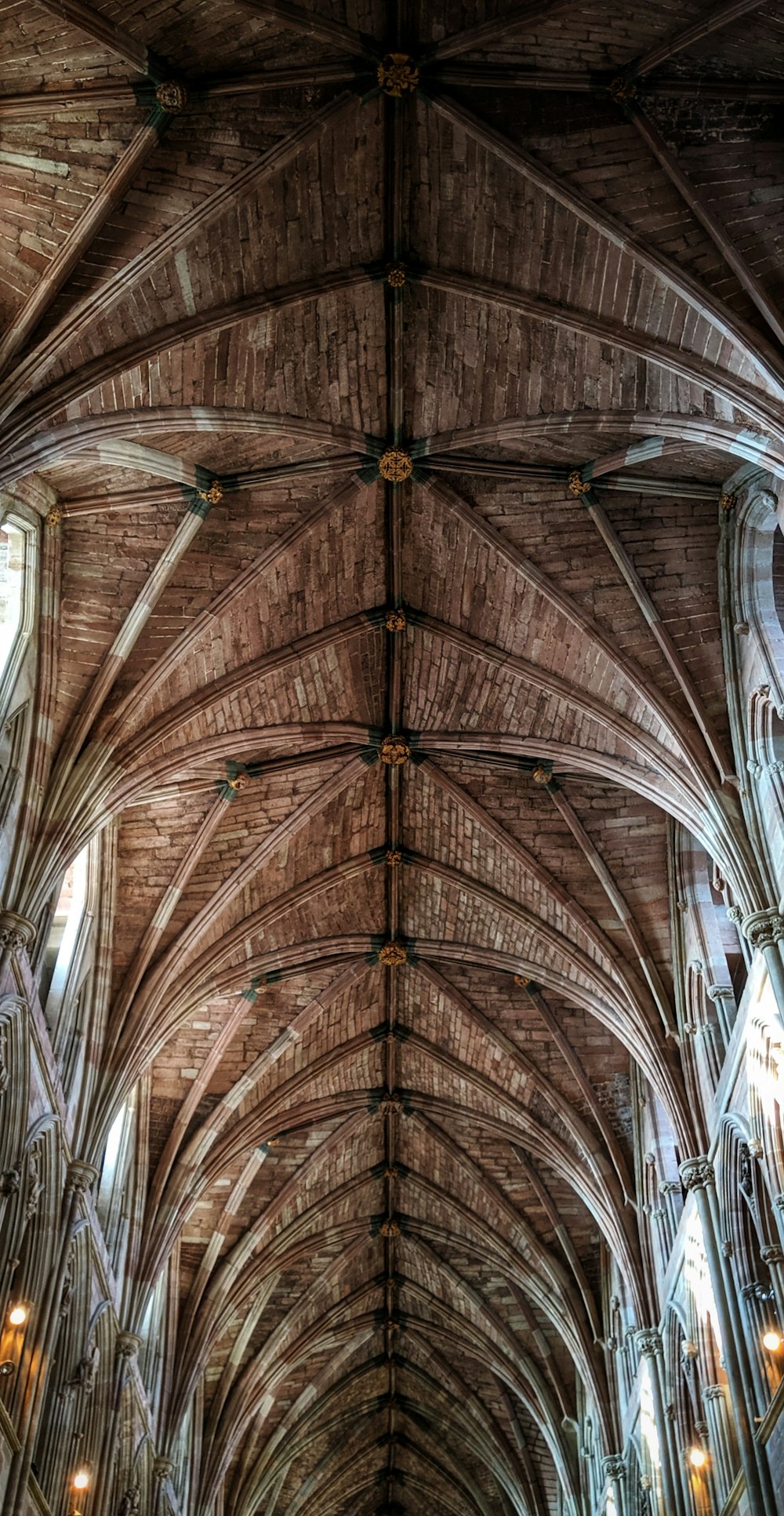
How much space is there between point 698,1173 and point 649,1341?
495 cm

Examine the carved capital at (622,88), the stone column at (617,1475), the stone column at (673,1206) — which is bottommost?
the stone column at (617,1475)

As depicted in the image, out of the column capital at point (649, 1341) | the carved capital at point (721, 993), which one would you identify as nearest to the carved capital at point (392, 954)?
the column capital at point (649, 1341)

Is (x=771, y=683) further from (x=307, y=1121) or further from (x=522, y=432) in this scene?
(x=307, y=1121)

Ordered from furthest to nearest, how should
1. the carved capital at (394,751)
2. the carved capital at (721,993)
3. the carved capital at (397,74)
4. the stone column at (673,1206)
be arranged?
1. the carved capital at (394,751)
2. the stone column at (673,1206)
3. the carved capital at (721,993)
4. the carved capital at (397,74)

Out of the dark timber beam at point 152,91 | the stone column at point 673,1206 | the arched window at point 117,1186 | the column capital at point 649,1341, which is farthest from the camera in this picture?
the arched window at point 117,1186

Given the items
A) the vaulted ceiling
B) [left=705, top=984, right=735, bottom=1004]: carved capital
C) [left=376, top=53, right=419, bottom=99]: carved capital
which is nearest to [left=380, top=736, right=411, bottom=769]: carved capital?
the vaulted ceiling

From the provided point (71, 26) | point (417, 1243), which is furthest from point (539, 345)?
point (417, 1243)

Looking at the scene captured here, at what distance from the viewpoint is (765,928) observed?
55.6ft

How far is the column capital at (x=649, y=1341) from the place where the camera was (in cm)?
2306

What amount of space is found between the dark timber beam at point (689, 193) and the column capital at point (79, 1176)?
44.8 feet

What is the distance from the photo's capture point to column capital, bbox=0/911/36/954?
1716 centimetres

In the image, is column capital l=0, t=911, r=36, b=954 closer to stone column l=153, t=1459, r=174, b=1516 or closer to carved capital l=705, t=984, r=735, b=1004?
carved capital l=705, t=984, r=735, b=1004

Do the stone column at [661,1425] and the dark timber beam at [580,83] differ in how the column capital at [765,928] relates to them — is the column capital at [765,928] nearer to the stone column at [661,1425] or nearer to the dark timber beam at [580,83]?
the dark timber beam at [580,83]

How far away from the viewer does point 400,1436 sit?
3972 centimetres
